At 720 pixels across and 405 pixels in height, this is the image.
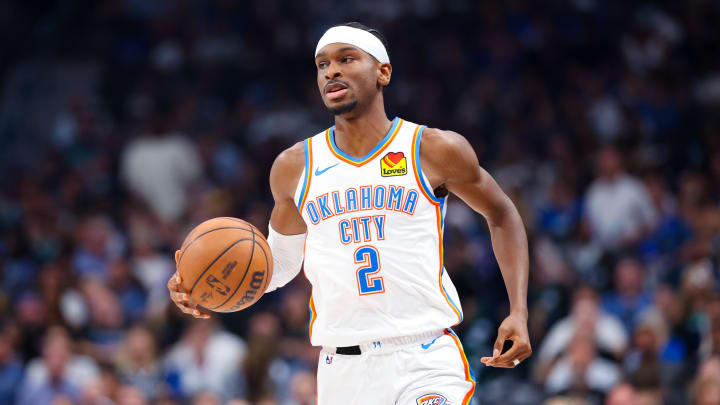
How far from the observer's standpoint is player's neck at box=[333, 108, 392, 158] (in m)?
4.97

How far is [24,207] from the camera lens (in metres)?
12.4

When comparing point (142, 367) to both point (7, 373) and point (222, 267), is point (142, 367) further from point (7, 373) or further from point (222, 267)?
point (222, 267)

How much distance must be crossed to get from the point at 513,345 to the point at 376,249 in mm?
774

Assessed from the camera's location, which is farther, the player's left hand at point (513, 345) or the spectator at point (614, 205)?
the spectator at point (614, 205)

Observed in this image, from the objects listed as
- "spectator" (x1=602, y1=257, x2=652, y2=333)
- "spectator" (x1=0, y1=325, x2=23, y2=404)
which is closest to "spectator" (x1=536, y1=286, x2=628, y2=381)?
"spectator" (x1=602, y1=257, x2=652, y2=333)

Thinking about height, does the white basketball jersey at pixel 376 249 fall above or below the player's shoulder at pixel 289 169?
below

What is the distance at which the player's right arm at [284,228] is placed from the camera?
485 cm

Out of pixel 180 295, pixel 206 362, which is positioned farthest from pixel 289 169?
pixel 206 362

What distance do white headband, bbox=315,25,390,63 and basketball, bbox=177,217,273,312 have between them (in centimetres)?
103

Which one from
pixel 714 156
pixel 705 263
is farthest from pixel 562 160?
pixel 705 263

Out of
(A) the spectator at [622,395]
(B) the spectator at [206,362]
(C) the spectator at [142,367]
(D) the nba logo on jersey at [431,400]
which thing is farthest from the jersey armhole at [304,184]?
(C) the spectator at [142,367]

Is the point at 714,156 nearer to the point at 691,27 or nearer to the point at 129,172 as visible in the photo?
the point at 691,27

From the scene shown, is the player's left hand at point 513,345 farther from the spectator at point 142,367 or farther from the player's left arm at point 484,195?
the spectator at point 142,367

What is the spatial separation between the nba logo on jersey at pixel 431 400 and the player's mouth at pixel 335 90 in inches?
59.7
